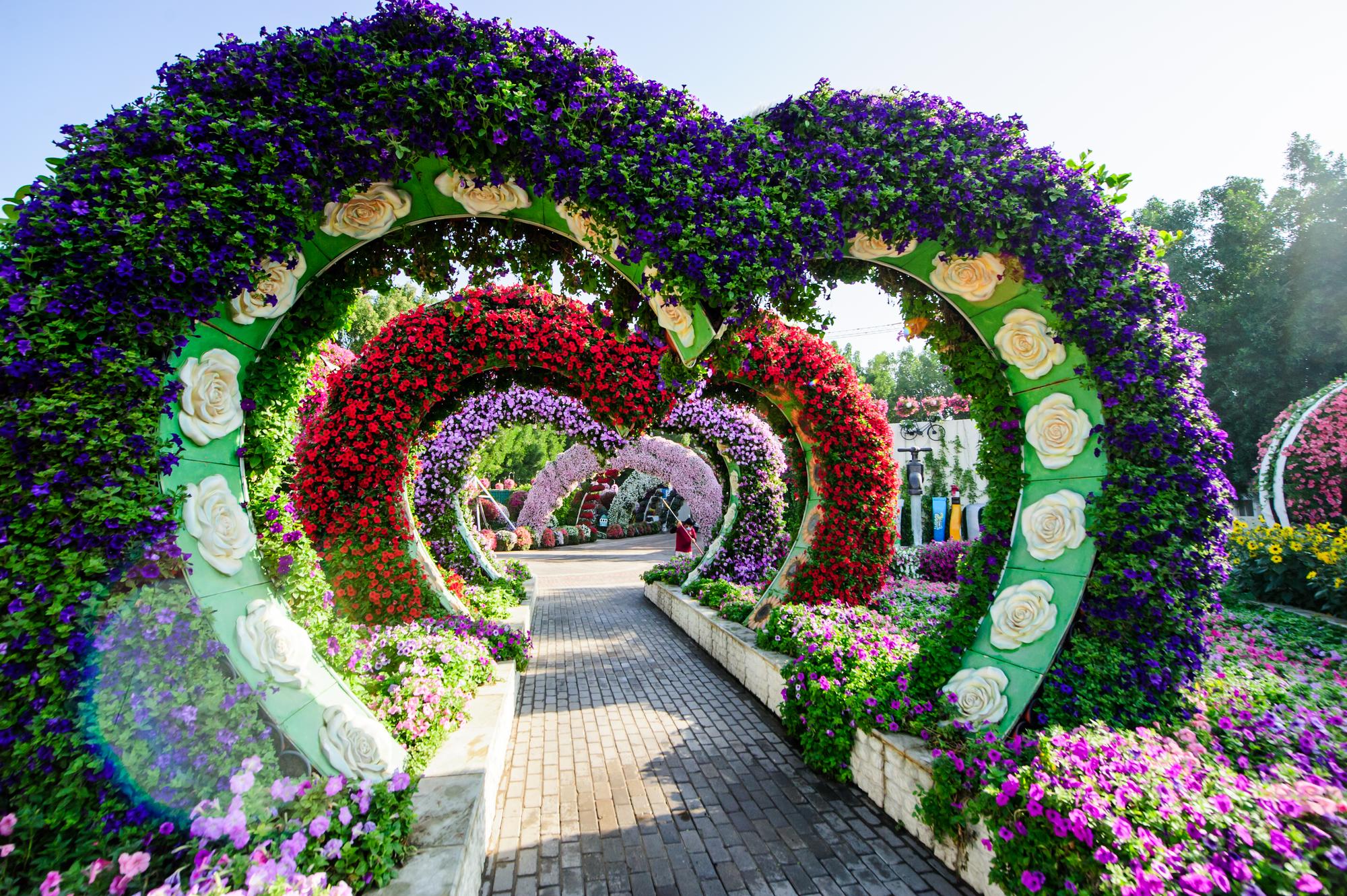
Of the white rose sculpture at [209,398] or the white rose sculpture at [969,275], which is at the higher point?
the white rose sculpture at [969,275]

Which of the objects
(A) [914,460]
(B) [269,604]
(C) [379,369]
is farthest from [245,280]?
(A) [914,460]

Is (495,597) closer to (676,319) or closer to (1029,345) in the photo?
(676,319)

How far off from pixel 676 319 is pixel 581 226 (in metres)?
0.71

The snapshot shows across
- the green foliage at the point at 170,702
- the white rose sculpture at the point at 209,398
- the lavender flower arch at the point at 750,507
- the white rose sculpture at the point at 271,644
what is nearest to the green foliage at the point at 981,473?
the white rose sculpture at the point at 271,644

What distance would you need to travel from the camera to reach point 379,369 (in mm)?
6312

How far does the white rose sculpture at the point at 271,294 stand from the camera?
2.99 m

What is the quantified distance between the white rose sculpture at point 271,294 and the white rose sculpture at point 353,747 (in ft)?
6.28

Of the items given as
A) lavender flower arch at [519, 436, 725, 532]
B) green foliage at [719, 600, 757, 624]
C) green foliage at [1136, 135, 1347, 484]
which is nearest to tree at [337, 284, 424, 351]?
lavender flower arch at [519, 436, 725, 532]

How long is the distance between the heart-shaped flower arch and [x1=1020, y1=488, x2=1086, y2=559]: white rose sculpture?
0.02 m

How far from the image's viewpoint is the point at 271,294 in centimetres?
308

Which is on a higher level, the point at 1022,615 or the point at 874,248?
the point at 874,248

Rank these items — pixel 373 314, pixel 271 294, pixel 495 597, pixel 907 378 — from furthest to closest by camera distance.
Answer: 1. pixel 907 378
2. pixel 373 314
3. pixel 495 597
4. pixel 271 294

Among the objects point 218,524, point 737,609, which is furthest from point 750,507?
point 218,524

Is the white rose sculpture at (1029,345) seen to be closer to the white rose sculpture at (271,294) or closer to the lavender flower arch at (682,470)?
the white rose sculpture at (271,294)
